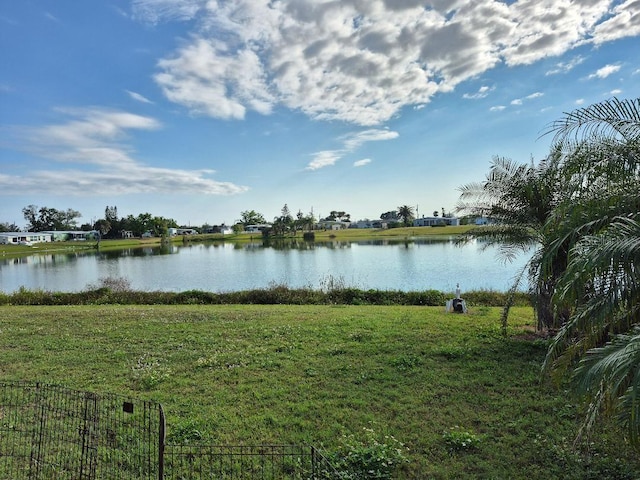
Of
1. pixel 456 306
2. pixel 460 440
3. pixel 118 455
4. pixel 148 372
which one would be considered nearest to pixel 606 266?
pixel 460 440

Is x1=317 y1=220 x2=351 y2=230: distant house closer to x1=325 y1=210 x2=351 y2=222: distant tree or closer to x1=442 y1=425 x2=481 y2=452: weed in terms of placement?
x1=325 y1=210 x2=351 y2=222: distant tree

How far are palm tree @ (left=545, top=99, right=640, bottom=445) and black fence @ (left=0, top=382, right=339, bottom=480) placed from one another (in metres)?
2.27

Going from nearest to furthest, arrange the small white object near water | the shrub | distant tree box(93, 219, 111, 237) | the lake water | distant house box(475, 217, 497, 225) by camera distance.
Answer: the shrub
distant house box(475, 217, 497, 225)
the small white object near water
the lake water
distant tree box(93, 219, 111, 237)

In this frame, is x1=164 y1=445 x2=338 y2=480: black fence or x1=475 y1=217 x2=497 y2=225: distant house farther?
x1=475 y1=217 x2=497 y2=225: distant house

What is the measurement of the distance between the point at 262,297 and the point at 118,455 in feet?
39.3

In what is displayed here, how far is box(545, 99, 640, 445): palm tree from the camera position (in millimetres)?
2797

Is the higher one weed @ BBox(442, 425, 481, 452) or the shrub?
the shrub

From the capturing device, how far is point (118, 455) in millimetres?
3834

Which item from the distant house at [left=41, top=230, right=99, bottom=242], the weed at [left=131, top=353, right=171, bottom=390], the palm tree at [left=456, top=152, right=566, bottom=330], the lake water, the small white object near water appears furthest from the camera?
the distant house at [left=41, top=230, right=99, bottom=242]

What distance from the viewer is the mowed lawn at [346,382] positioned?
3850 millimetres

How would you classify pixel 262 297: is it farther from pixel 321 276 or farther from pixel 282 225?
pixel 282 225

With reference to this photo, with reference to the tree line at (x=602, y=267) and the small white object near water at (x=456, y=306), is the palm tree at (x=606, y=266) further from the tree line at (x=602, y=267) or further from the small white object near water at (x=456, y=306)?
the small white object near water at (x=456, y=306)

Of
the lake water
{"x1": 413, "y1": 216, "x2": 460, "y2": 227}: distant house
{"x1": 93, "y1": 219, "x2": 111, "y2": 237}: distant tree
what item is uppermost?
{"x1": 93, "y1": 219, "x2": 111, "y2": 237}: distant tree

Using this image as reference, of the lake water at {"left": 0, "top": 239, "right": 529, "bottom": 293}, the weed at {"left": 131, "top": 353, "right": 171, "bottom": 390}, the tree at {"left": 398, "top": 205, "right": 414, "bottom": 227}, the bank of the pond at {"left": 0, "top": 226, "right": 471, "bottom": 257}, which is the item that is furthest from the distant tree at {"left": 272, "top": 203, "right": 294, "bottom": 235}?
the weed at {"left": 131, "top": 353, "right": 171, "bottom": 390}
